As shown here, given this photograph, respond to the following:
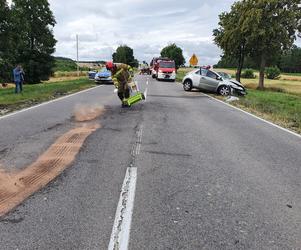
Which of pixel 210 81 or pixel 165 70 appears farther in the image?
pixel 165 70

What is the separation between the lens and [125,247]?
394 cm

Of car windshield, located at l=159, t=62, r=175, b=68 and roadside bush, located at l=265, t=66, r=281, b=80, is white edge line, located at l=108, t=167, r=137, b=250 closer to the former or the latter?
car windshield, located at l=159, t=62, r=175, b=68

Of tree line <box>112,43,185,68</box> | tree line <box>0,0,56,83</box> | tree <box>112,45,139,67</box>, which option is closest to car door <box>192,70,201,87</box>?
tree line <box>0,0,56,83</box>

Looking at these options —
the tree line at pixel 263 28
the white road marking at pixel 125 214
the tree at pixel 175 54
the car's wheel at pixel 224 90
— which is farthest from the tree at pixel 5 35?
the tree at pixel 175 54

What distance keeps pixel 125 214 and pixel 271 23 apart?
1368 inches

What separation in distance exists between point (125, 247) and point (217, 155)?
14.3 ft

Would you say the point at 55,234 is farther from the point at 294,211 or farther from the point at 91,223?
the point at 294,211

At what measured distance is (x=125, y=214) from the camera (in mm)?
4766

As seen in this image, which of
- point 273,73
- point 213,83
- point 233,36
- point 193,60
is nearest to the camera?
point 213,83

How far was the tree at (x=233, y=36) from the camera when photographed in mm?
38625

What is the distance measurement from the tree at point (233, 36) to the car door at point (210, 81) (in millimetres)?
12093

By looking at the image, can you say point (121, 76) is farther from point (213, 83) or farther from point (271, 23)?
point (271, 23)

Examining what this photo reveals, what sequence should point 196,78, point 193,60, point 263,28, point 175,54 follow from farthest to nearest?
point 175,54, point 193,60, point 263,28, point 196,78

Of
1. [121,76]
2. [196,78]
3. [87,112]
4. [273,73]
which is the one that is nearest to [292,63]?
[273,73]
